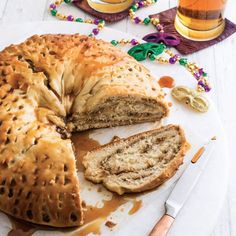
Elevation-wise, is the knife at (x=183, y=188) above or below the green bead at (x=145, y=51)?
below

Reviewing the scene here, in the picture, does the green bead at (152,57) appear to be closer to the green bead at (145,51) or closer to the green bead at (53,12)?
the green bead at (145,51)

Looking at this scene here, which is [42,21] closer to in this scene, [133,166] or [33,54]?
[33,54]

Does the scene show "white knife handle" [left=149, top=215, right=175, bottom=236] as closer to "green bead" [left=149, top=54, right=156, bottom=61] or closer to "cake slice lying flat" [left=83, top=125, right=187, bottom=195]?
"cake slice lying flat" [left=83, top=125, right=187, bottom=195]

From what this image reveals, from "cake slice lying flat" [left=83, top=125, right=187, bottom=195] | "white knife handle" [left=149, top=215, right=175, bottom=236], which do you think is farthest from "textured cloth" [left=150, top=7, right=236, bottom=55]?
"white knife handle" [left=149, top=215, right=175, bottom=236]

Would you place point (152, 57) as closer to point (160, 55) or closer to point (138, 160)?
point (160, 55)

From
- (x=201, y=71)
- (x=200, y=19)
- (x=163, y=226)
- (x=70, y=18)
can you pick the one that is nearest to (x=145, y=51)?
(x=201, y=71)

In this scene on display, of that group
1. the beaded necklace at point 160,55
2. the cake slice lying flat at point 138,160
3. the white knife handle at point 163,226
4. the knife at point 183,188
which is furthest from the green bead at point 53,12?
the white knife handle at point 163,226

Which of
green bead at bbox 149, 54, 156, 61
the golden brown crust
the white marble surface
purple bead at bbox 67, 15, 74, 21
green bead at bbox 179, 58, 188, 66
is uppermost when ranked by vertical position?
the golden brown crust
